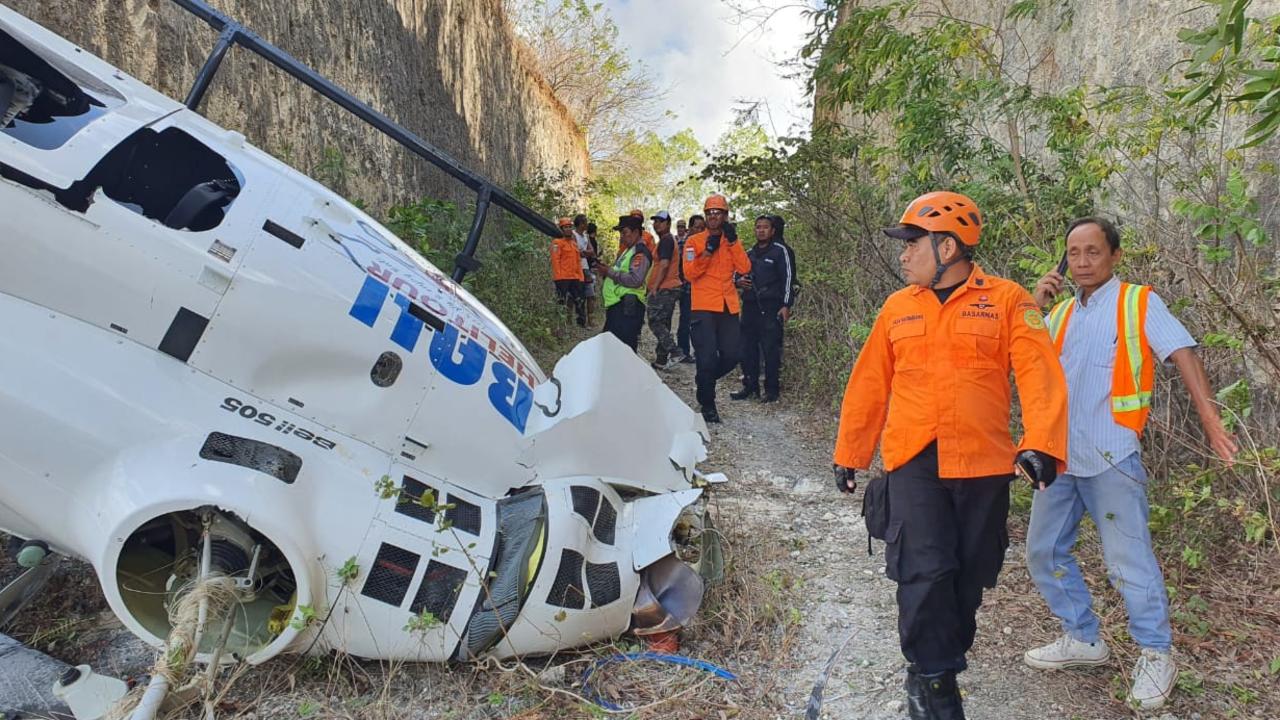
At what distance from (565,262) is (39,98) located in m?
7.40

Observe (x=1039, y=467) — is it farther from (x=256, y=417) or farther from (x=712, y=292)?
(x=712, y=292)

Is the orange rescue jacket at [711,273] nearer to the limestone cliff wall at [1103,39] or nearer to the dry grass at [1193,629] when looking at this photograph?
the limestone cliff wall at [1103,39]

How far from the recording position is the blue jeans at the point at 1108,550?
2639mm

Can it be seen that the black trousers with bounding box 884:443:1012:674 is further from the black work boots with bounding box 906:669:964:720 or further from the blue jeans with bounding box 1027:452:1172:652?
the blue jeans with bounding box 1027:452:1172:652

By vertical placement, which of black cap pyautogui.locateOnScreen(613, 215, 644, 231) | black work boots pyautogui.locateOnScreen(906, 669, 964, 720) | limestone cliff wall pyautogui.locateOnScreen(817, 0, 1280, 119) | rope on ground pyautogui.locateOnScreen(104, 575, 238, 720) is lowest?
rope on ground pyautogui.locateOnScreen(104, 575, 238, 720)

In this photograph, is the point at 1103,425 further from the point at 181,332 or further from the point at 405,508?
the point at 181,332

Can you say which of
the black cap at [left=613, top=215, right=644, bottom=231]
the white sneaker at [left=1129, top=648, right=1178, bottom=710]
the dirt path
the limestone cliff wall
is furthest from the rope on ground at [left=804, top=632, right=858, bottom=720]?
the black cap at [left=613, top=215, right=644, bottom=231]

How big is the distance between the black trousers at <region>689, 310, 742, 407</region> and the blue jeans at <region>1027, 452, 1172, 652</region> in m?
3.93

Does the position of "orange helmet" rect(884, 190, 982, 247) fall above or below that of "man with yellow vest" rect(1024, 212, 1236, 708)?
above

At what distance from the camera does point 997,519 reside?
7.94 feet

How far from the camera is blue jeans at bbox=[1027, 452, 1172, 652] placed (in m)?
2.64

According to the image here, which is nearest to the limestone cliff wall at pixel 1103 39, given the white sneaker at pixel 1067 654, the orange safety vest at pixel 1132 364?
the orange safety vest at pixel 1132 364

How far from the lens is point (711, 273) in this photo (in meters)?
6.69

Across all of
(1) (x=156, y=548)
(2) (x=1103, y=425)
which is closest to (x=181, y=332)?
(1) (x=156, y=548)
